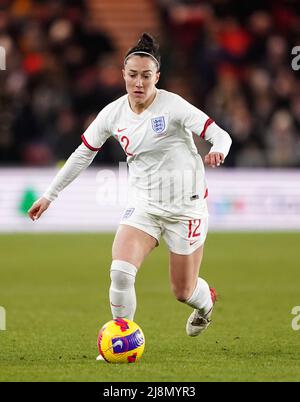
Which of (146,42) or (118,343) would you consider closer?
(118,343)

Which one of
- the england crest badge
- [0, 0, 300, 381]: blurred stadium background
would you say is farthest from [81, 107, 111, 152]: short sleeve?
[0, 0, 300, 381]: blurred stadium background

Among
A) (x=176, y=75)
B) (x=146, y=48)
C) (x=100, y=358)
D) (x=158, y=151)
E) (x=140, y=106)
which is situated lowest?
(x=100, y=358)

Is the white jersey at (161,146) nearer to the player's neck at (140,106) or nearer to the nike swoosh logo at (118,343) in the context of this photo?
the player's neck at (140,106)

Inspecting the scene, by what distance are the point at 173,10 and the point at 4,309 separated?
12.6 meters

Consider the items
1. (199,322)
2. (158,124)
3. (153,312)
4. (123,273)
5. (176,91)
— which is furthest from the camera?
(176,91)

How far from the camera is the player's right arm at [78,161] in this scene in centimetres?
761

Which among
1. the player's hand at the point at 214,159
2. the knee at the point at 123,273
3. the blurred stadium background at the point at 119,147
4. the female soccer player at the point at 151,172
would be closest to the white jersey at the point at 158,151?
the female soccer player at the point at 151,172

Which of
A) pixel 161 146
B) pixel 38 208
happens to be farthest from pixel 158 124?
pixel 38 208

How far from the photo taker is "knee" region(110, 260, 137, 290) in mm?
7195

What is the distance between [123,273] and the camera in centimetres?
719

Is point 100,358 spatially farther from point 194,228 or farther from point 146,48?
point 146,48

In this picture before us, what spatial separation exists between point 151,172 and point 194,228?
1.81 ft

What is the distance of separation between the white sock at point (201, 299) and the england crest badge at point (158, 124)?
1.34 m

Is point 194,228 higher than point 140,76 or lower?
lower
